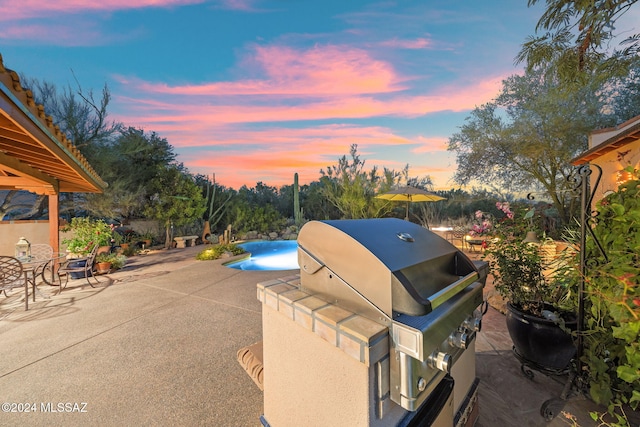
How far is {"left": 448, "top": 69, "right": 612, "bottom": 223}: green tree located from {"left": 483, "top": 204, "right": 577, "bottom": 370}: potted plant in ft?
25.2

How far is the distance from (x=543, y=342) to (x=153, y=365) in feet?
12.2

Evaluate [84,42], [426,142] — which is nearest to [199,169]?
[84,42]

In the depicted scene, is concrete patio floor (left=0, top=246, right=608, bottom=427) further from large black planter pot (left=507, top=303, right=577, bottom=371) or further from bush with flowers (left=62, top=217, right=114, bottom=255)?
bush with flowers (left=62, top=217, right=114, bottom=255)

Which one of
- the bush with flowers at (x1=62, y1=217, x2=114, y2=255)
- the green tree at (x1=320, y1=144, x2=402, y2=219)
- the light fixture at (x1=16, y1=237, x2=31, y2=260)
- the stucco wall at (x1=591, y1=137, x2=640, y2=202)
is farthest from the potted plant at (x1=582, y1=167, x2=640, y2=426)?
the green tree at (x1=320, y1=144, x2=402, y2=219)

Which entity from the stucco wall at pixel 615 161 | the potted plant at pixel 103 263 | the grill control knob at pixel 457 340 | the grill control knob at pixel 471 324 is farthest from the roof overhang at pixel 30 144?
the stucco wall at pixel 615 161

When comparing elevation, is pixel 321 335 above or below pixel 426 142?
below

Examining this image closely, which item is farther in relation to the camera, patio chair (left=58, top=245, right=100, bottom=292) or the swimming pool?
the swimming pool

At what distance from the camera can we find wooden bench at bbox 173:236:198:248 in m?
11.4

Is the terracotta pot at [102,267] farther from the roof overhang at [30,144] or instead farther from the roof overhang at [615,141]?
the roof overhang at [615,141]

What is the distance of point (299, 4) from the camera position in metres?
6.59

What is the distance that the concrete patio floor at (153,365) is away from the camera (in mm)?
1980

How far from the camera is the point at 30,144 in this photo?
373 cm

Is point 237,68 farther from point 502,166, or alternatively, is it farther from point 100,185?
point 502,166

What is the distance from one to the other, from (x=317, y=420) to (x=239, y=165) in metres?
14.6
